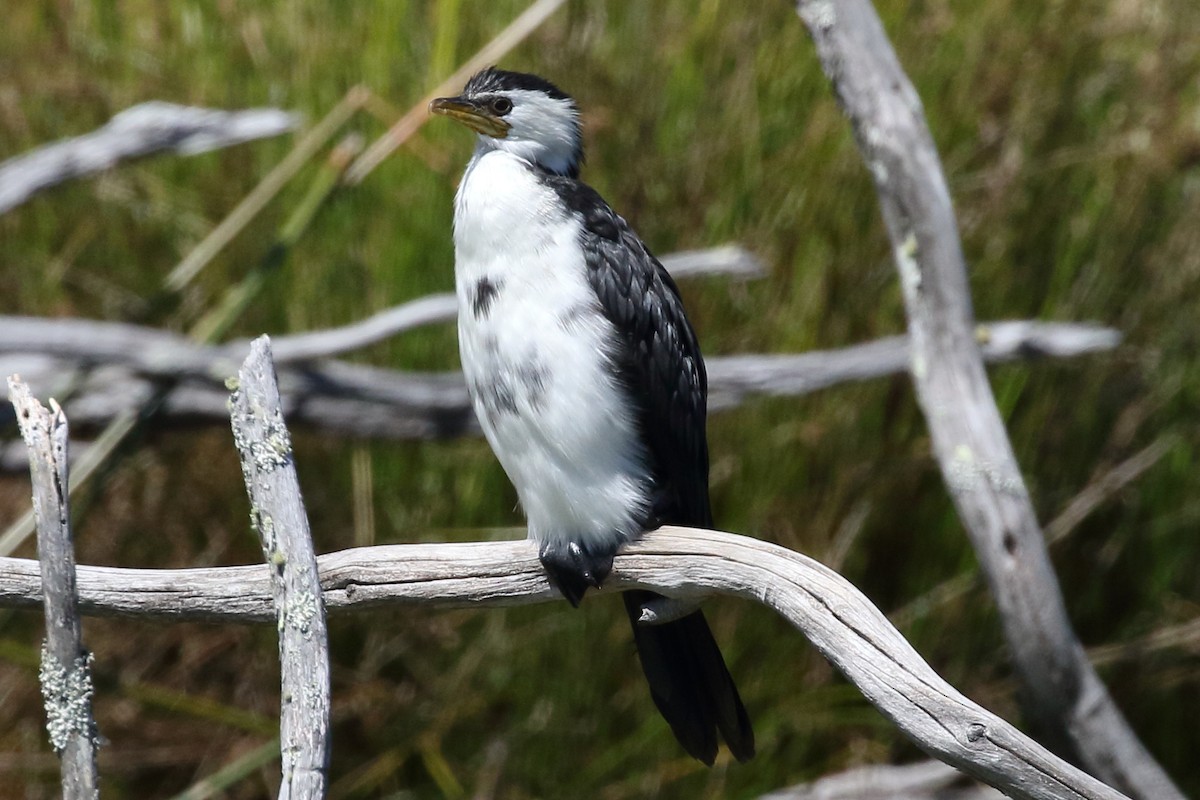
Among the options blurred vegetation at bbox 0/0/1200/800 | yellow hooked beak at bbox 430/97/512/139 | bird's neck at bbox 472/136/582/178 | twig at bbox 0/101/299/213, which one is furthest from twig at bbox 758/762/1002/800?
twig at bbox 0/101/299/213

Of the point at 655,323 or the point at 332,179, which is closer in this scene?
the point at 655,323

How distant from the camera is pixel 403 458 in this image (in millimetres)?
3529

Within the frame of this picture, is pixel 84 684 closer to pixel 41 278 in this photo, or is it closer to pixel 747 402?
pixel 747 402

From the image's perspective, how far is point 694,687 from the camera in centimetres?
228

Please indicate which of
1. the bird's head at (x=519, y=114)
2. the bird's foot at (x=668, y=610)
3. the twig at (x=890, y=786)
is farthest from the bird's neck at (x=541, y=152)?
the twig at (x=890, y=786)

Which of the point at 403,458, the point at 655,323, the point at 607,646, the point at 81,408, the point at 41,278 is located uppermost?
the point at 41,278

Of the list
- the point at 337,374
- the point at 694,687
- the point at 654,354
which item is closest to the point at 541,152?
the point at 654,354

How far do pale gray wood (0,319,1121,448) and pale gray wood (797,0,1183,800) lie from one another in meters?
0.22

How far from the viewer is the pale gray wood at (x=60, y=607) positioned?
1.72 m

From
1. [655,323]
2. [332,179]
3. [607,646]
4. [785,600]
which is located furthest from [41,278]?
[785,600]

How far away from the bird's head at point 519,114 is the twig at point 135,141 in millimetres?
792

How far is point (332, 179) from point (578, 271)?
1.26m

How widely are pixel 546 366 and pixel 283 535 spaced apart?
591 millimetres

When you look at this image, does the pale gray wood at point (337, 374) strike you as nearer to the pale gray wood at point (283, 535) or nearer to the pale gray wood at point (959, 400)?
the pale gray wood at point (959, 400)
